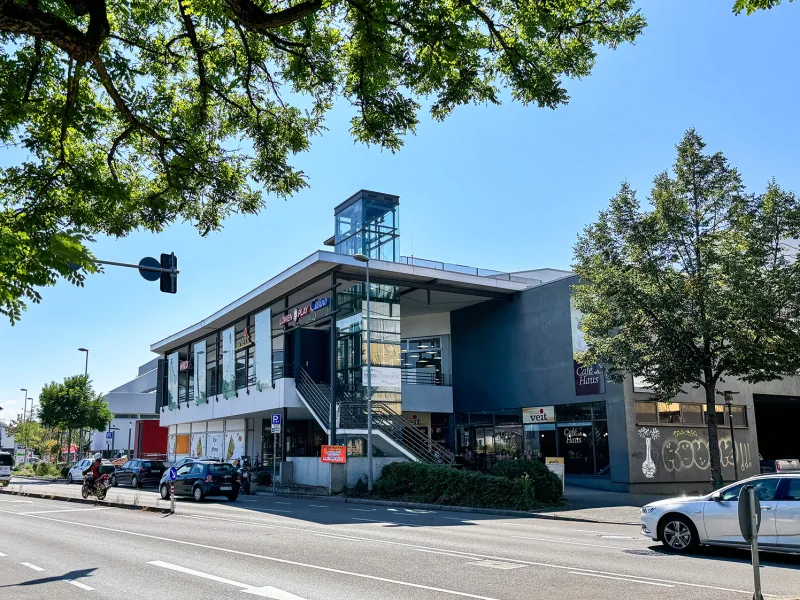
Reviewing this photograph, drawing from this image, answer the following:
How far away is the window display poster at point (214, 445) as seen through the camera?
44.8 metres

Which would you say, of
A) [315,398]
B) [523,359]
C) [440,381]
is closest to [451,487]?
[523,359]

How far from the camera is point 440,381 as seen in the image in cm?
3716

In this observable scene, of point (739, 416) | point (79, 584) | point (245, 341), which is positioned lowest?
point (79, 584)

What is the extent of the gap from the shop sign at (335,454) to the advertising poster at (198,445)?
851 inches

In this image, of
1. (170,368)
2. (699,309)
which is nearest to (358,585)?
(699,309)

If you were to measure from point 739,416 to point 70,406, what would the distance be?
45.9m

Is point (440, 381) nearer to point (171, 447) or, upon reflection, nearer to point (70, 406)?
point (171, 447)

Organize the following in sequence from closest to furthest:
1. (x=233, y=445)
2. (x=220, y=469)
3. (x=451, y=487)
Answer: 1. (x=451, y=487)
2. (x=220, y=469)
3. (x=233, y=445)

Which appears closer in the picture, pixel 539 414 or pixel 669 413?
pixel 669 413

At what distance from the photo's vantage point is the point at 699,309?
1977 centimetres

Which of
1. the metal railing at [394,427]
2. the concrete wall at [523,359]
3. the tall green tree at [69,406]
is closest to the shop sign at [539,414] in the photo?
the concrete wall at [523,359]

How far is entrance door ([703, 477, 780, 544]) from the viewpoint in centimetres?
1126

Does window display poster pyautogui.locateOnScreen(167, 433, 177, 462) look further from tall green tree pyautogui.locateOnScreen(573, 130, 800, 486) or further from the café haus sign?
tall green tree pyautogui.locateOnScreen(573, 130, 800, 486)

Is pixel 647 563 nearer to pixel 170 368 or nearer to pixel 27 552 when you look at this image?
pixel 27 552
